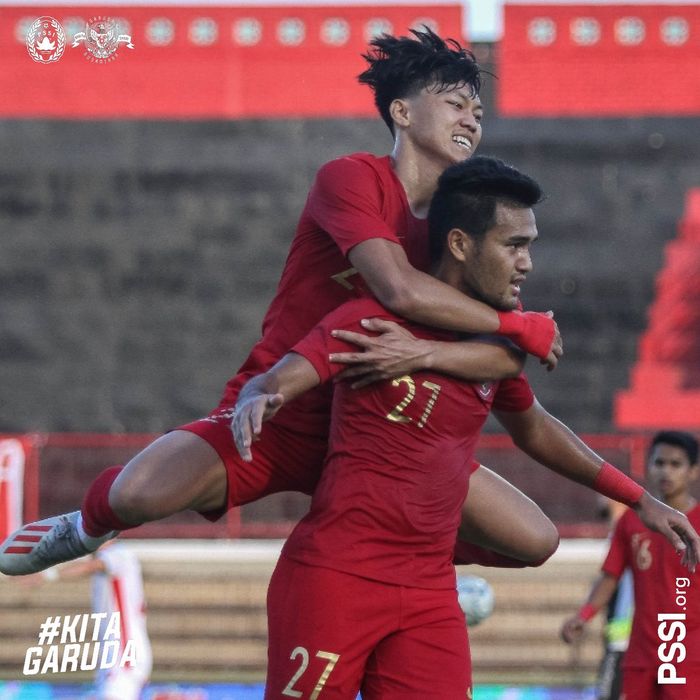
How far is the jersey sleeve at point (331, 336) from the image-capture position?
13.8ft

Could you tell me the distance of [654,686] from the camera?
6.91m

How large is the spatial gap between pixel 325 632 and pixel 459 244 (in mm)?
1153

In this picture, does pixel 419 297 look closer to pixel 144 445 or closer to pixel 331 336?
pixel 331 336

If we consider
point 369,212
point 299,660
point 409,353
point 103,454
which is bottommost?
point 103,454

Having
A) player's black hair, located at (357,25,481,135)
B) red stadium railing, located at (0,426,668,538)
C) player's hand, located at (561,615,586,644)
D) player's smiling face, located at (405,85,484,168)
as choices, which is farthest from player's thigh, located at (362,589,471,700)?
red stadium railing, located at (0,426,668,538)

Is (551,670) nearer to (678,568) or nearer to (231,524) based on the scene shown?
(231,524)

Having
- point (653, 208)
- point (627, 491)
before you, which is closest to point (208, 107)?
point (653, 208)

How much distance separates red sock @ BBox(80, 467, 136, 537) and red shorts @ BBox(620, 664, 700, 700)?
2.97 meters

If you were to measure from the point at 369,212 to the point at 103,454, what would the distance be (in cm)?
897

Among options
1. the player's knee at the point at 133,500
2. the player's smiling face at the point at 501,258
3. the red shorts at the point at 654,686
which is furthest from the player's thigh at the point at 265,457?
the red shorts at the point at 654,686

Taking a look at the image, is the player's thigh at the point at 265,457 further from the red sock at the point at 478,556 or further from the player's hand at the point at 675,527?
the player's hand at the point at 675,527

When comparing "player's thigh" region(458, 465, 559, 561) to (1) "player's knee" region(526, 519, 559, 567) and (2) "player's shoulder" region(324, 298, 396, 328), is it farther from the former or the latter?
(2) "player's shoulder" region(324, 298, 396, 328)

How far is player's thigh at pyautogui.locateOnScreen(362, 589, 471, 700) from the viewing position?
4.24 meters

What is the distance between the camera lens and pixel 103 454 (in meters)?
13.1
